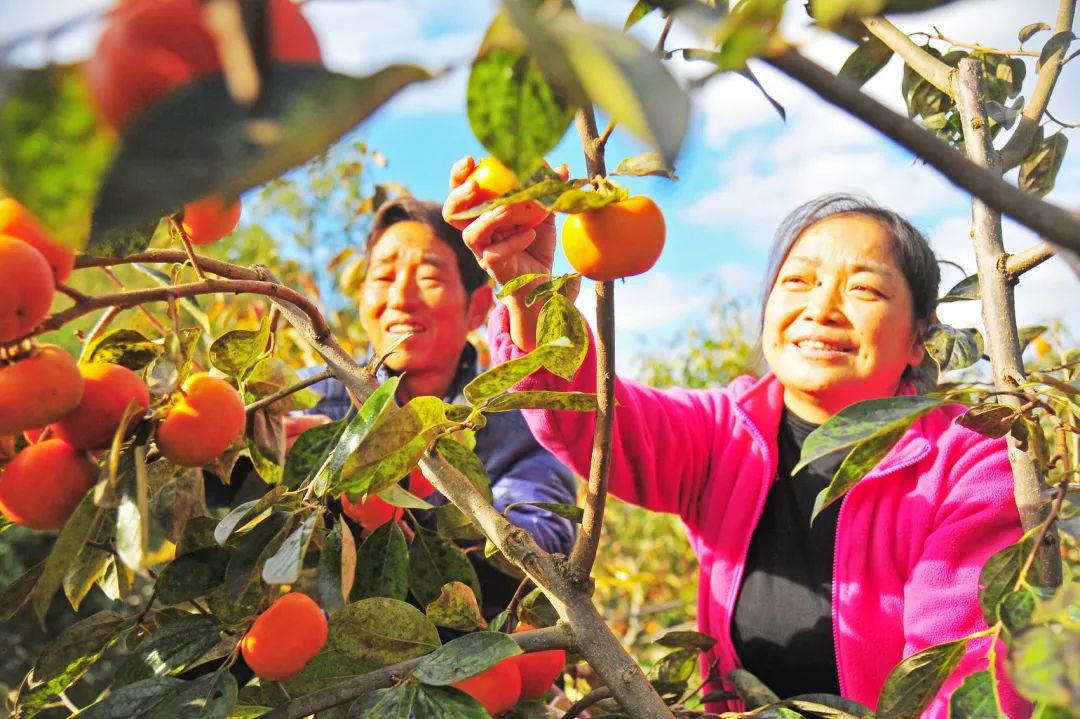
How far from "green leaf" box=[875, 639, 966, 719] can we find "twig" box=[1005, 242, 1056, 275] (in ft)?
1.15

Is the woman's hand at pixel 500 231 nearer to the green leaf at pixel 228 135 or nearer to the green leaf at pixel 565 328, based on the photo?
the green leaf at pixel 565 328

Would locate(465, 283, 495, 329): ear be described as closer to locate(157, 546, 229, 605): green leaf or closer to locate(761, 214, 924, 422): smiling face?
locate(761, 214, 924, 422): smiling face

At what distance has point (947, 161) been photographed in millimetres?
275

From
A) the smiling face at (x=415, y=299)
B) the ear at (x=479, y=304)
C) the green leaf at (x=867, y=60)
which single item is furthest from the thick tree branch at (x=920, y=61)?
the ear at (x=479, y=304)

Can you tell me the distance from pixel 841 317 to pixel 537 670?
0.71 metres

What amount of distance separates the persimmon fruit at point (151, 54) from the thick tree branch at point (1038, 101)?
2.72ft

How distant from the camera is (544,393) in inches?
28.4

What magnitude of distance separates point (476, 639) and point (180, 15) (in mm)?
437

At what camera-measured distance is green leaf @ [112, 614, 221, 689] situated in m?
0.68

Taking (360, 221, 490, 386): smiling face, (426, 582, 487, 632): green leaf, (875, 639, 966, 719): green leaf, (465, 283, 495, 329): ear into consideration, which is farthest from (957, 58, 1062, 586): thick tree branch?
(465, 283, 495, 329): ear

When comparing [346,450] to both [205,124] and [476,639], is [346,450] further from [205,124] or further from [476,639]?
[205,124]

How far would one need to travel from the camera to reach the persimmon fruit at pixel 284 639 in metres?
0.64

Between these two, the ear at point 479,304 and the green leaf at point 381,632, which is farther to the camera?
the ear at point 479,304

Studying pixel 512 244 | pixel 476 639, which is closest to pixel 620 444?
pixel 512 244
